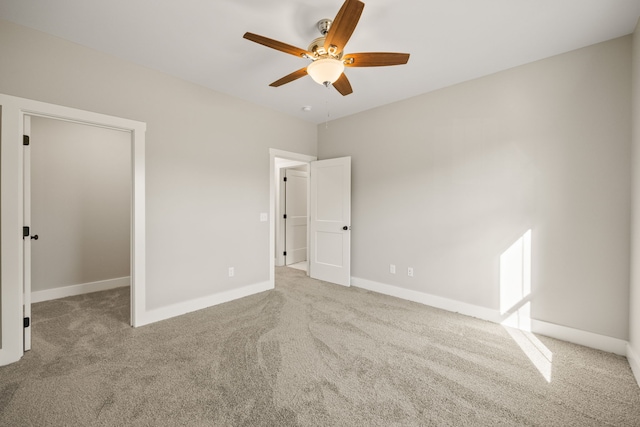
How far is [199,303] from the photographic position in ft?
11.0

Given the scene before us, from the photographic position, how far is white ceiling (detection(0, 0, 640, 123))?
2.00m

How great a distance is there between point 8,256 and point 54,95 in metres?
1.42

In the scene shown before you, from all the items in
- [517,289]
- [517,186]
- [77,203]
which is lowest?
[517,289]

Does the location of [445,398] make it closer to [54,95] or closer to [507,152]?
[507,152]

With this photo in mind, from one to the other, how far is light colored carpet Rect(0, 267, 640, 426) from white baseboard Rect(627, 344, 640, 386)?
0.05 metres

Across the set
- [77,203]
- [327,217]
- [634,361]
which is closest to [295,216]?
[327,217]

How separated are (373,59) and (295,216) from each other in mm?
4356

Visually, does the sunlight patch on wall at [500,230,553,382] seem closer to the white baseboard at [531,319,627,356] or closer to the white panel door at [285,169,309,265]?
the white baseboard at [531,319,627,356]

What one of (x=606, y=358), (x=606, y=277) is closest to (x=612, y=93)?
(x=606, y=277)

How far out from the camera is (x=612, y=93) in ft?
7.79

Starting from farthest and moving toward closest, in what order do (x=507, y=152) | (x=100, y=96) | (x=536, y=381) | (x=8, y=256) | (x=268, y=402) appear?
(x=507, y=152), (x=100, y=96), (x=8, y=256), (x=536, y=381), (x=268, y=402)

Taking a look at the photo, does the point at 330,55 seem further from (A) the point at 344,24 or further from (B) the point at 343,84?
(B) the point at 343,84

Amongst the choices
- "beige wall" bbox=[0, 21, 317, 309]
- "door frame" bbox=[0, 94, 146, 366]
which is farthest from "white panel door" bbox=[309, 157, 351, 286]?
"door frame" bbox=[0, 94, 146, 366]

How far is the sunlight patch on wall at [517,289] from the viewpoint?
2787 mm
